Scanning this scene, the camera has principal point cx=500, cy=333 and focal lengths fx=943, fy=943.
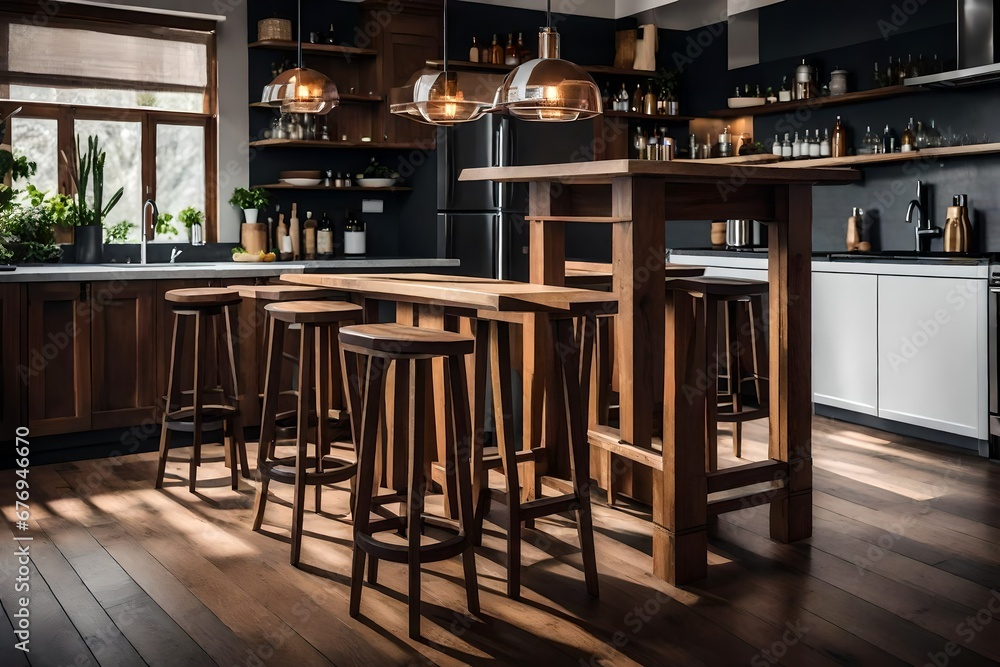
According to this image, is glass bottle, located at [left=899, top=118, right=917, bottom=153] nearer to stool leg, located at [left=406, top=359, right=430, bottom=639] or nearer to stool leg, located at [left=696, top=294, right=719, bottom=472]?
stool leg, located at [left=696, top=294, right=719, bottom=472]

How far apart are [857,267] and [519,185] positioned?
222cm

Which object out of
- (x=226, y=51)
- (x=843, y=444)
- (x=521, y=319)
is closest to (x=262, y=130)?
(x=226, y=51)

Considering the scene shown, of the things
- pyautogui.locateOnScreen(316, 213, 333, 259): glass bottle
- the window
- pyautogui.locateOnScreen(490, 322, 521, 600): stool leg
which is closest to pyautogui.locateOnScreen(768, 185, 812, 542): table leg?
pyautogui.locateOnScreen(490, 322, 521, 600): stool leg

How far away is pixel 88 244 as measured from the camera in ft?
17.6

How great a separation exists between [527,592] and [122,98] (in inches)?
168

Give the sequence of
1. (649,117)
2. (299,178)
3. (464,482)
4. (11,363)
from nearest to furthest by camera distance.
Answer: (464,482) → (11,363) → (299,178) → (649,117)

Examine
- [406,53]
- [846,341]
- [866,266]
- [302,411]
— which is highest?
[406,53]

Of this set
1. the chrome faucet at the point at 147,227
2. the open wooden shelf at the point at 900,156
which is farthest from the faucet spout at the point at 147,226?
the open wooden shelf at the point at 900,156

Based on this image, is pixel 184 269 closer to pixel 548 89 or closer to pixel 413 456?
pixel 548 89

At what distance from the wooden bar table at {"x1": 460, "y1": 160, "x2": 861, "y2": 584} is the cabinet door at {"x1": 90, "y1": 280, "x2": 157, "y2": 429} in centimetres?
210

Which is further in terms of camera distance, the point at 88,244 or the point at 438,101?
the point at 88,244

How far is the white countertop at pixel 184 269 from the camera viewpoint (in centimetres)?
451

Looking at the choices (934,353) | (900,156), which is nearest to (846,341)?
(934,353)

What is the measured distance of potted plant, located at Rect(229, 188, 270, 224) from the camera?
5844 mm
